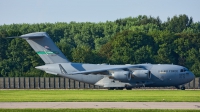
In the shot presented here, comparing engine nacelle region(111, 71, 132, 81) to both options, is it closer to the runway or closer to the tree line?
the tree line

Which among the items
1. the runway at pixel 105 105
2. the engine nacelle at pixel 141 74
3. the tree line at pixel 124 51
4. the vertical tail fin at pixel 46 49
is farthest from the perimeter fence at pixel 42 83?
the runway at pixel 105 105

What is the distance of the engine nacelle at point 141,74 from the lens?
6425 cm

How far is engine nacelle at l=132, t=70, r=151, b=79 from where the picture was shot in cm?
6425

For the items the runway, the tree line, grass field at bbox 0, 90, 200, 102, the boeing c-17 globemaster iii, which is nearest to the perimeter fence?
the boeing c-17 globemaster iii

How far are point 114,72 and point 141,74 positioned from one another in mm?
2753

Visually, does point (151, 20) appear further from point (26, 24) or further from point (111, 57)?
point (111, 57)

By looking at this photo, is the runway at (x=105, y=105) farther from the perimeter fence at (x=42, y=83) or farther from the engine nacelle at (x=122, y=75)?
the perimeter fence at (x=42, y=83)

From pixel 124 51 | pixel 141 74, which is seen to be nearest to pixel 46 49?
pixel 141 74

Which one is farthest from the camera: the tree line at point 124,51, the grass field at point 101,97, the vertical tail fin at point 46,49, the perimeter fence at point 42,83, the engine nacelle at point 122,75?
the tree line at point 124,51

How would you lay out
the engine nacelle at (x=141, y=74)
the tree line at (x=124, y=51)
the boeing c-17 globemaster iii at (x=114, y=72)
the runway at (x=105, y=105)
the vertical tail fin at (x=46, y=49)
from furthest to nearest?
the tree line at (x=124, y=51) < the vertical tail fin at (x=46, y=49) < the boeing c-17 globemaster iii at (x=114, y=72) < the engine nacelle at (x=141, y=74) < the runway at (x=105, y=105)

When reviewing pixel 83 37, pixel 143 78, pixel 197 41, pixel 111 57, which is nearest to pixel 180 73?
pixel 143 78

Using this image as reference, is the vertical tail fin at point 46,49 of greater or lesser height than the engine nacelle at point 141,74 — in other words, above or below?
above

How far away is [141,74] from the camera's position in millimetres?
64438

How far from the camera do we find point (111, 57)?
101312 mm
